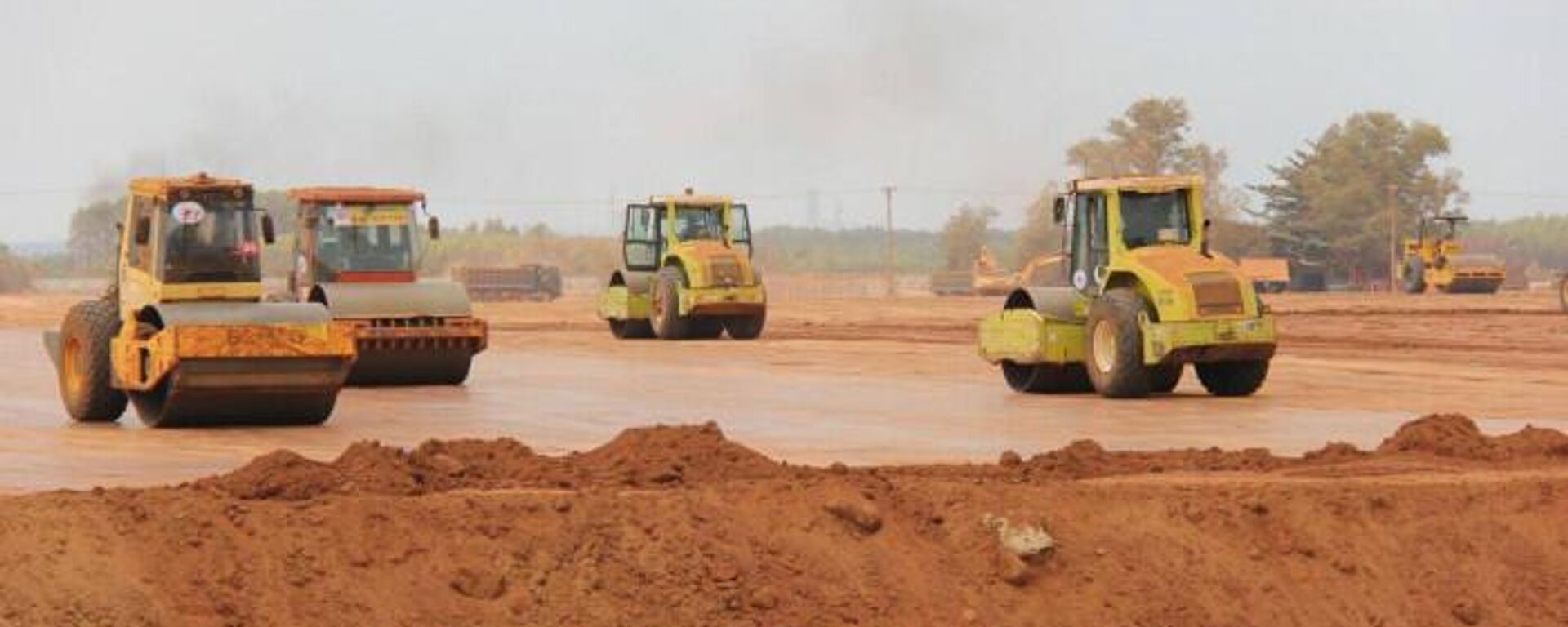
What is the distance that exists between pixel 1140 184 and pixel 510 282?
219ft

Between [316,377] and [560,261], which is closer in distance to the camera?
[316,377]

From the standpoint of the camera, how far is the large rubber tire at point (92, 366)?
25.5 m

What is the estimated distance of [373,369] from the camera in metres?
32.4

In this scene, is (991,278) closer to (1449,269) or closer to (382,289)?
(1449,269)

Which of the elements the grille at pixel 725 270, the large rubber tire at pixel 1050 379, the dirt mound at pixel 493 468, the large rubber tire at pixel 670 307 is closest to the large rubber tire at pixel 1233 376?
the large rubber tire at pixel 1050 379

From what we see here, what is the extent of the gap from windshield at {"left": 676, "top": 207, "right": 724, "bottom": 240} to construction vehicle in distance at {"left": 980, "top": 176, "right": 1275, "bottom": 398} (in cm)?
1722

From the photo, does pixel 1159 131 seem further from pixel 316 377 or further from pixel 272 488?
pixel 272 488

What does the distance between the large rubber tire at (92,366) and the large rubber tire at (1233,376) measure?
40.1 feet

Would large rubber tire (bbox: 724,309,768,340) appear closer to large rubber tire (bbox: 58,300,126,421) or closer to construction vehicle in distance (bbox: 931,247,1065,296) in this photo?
large rubber tire (bbox: 58,300,126,421)

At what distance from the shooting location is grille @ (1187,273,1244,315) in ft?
94.2

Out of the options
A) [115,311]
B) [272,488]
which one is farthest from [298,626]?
[115,311]

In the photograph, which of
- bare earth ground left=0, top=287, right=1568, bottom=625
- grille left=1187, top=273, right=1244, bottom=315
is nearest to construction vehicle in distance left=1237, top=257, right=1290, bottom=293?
grille left=1187, top=273, right=1244, bottom=315

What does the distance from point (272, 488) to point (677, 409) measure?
1324 centimetres

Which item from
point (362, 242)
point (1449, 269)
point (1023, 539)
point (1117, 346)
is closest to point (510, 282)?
point (1449, 269)
